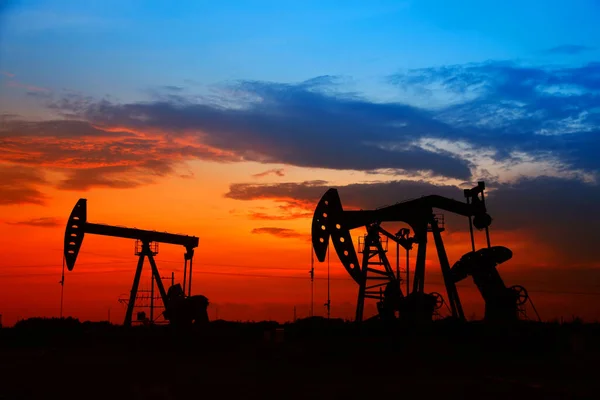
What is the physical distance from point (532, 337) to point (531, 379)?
8.79 metres

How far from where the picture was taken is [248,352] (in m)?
30.2

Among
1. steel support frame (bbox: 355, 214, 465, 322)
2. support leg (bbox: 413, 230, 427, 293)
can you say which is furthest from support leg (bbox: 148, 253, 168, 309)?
support leg (bbox: 413, 230, 427, 293)

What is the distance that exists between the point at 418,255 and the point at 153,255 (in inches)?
784

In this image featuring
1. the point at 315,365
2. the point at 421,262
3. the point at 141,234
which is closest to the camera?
the point at 315,365

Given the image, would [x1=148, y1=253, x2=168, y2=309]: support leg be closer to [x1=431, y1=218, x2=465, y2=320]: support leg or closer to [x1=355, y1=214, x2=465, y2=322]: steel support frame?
[x1=355, y1=214, x2=465, y2=322]: steel support frame

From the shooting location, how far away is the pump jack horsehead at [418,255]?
30.0 m

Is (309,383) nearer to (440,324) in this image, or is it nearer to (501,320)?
(501,320)

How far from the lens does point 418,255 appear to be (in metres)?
30.1

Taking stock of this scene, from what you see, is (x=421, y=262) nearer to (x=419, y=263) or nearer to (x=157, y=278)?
(x=419, y=263)

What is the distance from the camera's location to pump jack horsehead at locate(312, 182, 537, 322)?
3000 centimetres

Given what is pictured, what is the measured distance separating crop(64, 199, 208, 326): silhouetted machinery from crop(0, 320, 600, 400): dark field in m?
2.33

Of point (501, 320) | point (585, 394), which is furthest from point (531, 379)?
point (501, 320)

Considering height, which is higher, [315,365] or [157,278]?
[157,278]

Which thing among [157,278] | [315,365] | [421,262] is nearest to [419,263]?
[421,262]
